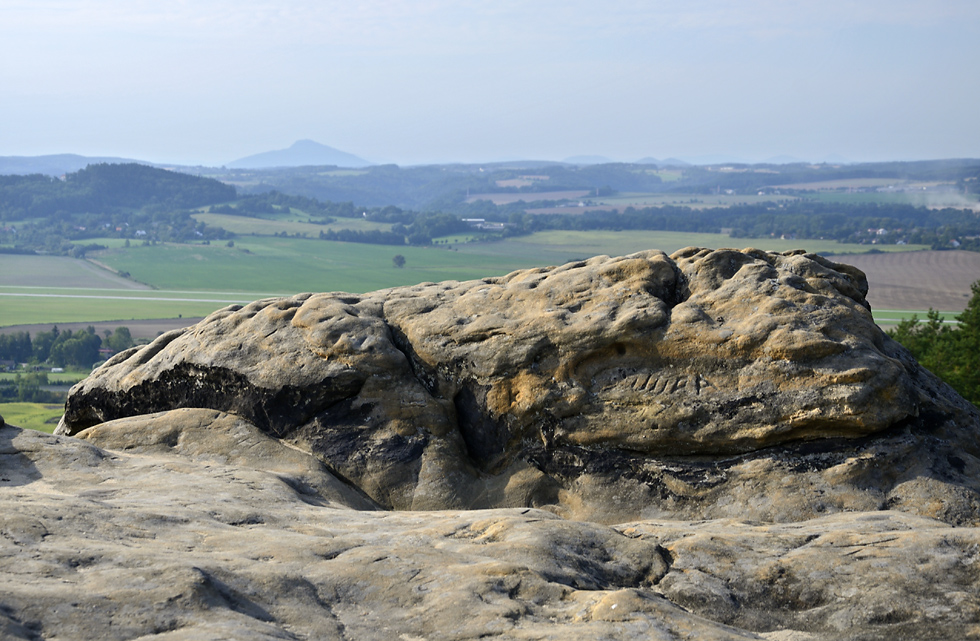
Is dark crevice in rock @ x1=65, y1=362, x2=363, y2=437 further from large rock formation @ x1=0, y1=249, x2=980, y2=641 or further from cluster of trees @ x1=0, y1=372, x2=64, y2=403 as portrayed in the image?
cluster of trees @ x1=0, y1=372, x2=64, y2=403

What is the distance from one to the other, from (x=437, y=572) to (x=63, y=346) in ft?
312

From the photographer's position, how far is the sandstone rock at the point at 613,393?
1370cm

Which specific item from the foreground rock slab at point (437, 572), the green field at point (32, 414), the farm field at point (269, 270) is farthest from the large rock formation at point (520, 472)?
the farm field at point (269, 270)

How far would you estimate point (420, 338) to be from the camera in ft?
54.7

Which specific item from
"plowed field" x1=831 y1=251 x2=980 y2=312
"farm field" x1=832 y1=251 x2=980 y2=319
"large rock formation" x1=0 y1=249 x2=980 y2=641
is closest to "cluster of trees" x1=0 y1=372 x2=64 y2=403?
"large rock formation" x1=0 y1=249 x2=980 y2=641

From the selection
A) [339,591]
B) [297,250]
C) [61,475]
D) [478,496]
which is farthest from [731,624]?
[297,250]

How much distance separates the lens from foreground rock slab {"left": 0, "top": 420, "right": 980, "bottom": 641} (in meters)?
7.68

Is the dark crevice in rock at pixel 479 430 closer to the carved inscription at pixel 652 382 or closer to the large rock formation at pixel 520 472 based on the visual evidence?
the large rock formation at pixel 520 472

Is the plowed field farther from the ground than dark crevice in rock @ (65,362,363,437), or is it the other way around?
dark crevice in rock @ (65,362,363,437)

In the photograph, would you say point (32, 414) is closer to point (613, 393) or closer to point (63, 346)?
point (63, 346)

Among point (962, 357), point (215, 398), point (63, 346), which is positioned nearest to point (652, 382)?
point (215, 398)

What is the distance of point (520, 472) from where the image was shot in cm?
1531

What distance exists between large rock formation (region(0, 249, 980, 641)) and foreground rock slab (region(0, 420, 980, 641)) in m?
0.04

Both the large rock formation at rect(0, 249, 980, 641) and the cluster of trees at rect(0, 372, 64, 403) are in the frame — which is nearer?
the large rock formation at rect(0, 249, 980, 641)
